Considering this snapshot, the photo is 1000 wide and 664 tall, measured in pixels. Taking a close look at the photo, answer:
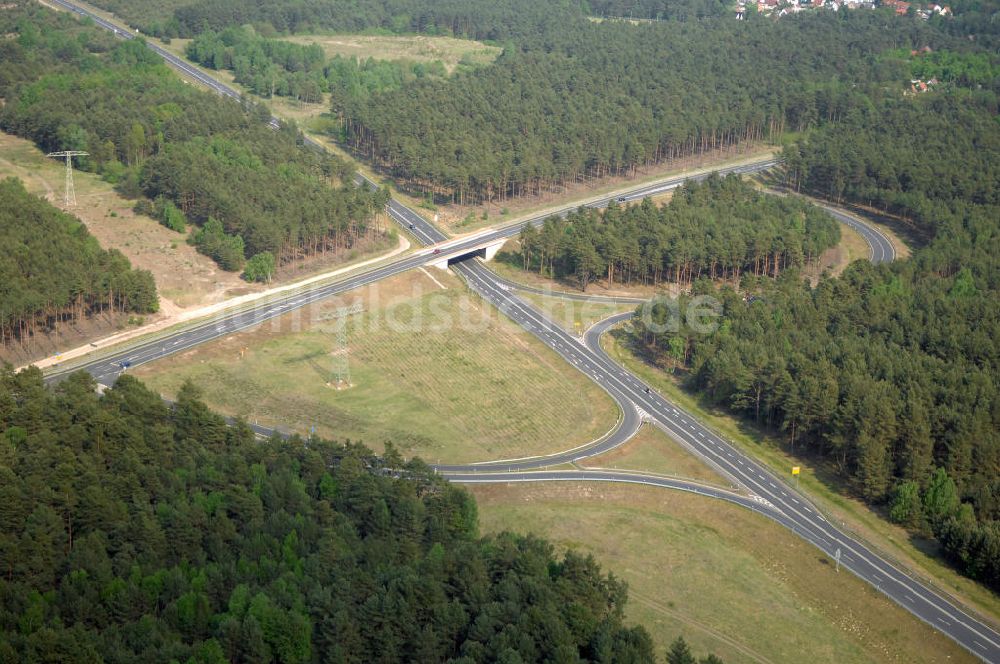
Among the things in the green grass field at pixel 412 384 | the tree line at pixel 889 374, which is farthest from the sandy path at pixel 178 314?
the tree line at pixel 889 374

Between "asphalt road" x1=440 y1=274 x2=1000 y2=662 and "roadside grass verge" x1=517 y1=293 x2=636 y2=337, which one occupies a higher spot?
"roadside grass verge" x1=517 y1=293 x2=636 y2=337

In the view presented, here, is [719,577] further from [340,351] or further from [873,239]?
[873,239]

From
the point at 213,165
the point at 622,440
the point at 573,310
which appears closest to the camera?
the point at 622,440

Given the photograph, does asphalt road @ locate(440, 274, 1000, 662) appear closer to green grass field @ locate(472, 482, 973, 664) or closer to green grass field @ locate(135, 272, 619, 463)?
green grass field @ locate(472, 482, 973, 664)

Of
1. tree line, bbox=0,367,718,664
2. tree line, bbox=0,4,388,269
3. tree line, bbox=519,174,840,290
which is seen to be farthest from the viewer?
tree line, bbox=519,174,840,290

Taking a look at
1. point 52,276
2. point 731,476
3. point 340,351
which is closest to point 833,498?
point 731,476

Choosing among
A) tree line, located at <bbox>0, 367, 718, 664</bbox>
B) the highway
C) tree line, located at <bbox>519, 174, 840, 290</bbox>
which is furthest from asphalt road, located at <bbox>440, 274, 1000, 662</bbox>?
tree line, located at <bbox>0, 367, 718, 664</bbox>
